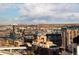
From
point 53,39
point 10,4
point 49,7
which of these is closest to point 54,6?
point 49,7

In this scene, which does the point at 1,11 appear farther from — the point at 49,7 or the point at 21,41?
the point at 49,7

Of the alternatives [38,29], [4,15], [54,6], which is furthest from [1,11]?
[54,6]

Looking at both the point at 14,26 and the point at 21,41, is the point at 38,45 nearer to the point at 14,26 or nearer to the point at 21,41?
the point at 21,41

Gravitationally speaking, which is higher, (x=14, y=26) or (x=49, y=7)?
(x=49, y=7)
